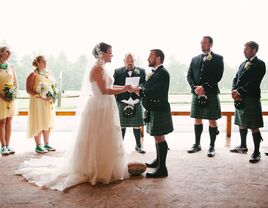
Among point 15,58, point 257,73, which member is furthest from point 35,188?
point 15,58

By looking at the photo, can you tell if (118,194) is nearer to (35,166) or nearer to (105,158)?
(105,158)

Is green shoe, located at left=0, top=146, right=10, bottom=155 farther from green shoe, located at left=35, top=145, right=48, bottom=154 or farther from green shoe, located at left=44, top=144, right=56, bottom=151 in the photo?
green shoe, located at left=44, top=144, right=56, bottom=151

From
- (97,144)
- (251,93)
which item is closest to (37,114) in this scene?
(97,144)

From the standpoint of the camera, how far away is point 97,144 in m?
3.38

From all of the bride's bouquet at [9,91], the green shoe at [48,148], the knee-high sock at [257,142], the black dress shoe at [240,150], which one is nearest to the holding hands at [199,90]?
the knee-high sock at [257,142]

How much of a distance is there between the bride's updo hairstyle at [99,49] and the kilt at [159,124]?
0.88m

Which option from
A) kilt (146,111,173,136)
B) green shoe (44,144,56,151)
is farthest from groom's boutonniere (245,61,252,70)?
green shoe (44,144,56,151)

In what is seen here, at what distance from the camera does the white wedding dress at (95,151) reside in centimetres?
337

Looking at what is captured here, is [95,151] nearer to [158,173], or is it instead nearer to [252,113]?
[158,173]

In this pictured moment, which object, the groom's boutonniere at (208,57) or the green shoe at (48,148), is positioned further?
the green shoe at (48,148)

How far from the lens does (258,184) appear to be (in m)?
3.32

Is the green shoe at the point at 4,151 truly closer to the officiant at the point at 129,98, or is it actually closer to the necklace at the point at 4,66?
the necklace at the point at 4,66

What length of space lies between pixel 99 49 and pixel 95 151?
1.12 metres

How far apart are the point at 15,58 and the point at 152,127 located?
24.1 feet
